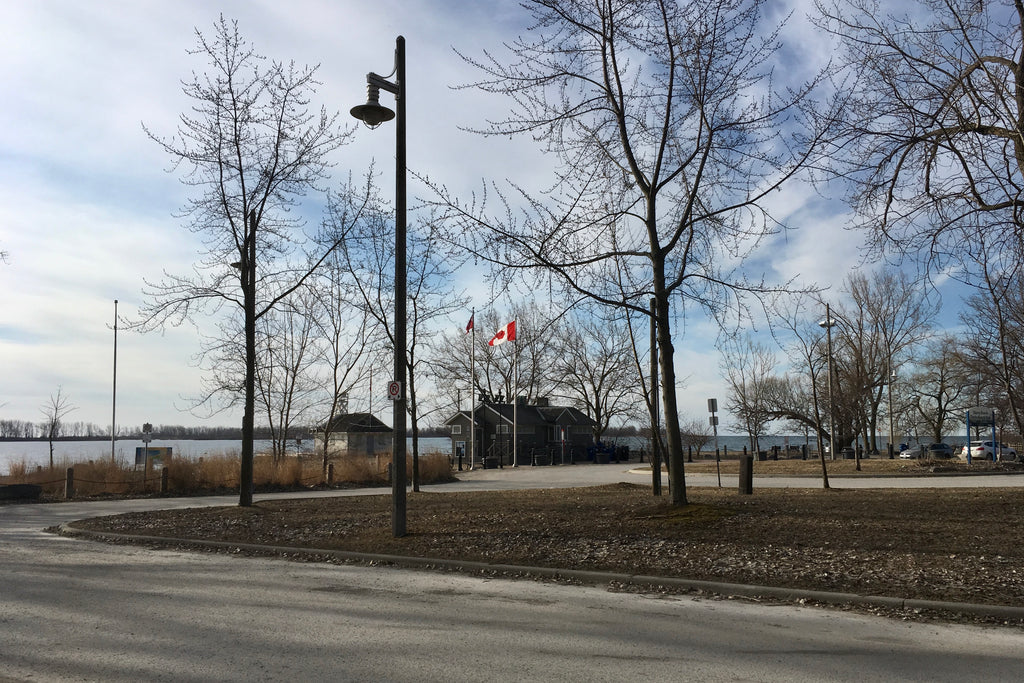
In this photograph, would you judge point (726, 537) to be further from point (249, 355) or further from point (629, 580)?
point (249, 355)

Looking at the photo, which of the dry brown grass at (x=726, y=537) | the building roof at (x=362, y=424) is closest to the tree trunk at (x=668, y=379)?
the dry brown grass at (x=726, y=537)

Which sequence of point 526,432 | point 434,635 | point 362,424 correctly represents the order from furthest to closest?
point 526,432, point 362,424, point 434,635

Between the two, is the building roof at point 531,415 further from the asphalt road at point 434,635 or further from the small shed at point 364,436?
the asphalt road at point 434,635

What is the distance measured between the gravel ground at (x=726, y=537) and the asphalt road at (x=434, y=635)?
95 cm

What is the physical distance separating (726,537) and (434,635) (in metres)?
5.23

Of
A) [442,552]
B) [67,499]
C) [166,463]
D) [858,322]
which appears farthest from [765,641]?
[858,322]

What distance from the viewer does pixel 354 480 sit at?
104ft

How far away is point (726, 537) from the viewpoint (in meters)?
10.4

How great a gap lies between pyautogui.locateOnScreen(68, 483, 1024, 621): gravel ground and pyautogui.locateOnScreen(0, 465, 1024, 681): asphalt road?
0.95 meters

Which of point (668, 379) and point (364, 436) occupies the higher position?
point (668, 379)

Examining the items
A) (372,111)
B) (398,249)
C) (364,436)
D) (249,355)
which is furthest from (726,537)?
(364,436)

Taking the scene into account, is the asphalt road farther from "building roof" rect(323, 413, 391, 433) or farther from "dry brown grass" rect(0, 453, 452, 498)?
"building roof" rect(323, 413, 391, 433)

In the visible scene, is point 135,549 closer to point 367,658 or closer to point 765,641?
point 367,658

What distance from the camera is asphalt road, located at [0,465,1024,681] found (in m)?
5.59
